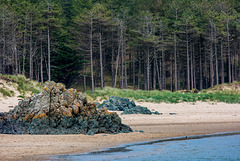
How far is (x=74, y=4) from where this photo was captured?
214ft

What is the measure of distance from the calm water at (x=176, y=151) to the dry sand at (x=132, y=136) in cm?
66

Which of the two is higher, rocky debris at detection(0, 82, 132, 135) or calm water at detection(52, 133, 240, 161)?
rocky debris at detection(0, 82, 132, 135)

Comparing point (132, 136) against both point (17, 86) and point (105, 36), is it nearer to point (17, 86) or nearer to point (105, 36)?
point (17, 86)

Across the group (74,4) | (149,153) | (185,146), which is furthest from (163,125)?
(74,4)

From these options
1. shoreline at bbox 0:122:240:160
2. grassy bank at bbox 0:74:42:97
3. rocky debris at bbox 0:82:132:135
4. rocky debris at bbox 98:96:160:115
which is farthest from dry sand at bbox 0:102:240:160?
grassy bank at bbox 0:74:42:97

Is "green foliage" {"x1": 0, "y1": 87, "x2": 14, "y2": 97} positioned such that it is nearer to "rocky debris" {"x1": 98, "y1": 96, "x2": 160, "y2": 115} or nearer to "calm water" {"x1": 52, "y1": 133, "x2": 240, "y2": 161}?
"rocky debris" {"x1": 98, "y1": 96, "x2": 160, "y2": 115}

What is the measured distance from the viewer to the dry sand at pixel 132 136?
27.6 ft

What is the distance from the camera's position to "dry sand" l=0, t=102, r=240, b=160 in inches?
331

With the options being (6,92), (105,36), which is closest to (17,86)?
(6,92)

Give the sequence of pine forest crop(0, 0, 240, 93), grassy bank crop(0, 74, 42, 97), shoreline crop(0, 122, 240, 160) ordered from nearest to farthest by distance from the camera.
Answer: shoreline crop(0, 122, 240, 160)
grassy bank crop(0, 74, 42, 97)
pine forest crop(0, 0, 240, 93)

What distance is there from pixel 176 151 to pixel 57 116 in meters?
4.27

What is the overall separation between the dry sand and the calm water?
66 centimetres

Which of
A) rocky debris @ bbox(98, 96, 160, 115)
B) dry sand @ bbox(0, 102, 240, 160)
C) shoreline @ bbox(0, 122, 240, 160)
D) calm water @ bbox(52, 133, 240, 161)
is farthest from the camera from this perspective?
rocky debris @ bbox(98, 96, 160, 115)

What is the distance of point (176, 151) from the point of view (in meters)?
9.35
